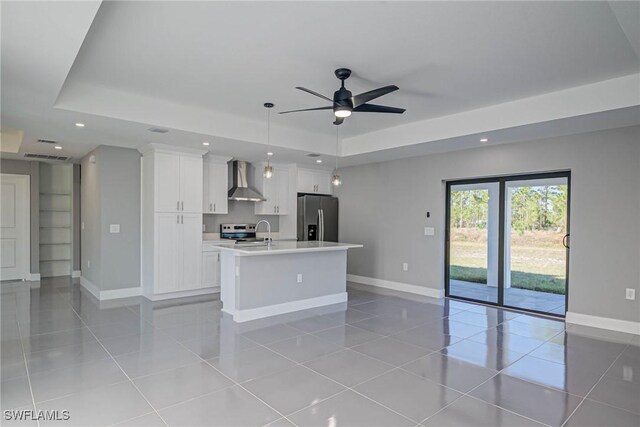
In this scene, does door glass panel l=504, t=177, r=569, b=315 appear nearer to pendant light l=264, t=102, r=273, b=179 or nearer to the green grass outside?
the green grass outside

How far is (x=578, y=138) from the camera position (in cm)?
470

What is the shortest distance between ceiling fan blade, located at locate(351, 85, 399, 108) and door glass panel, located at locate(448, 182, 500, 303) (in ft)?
10.7

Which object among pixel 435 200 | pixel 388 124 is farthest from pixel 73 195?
pixel 435 200

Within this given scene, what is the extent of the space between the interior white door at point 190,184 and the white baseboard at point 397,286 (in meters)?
3.39

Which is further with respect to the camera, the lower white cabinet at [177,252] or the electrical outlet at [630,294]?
the lower white cabinet at [177,252]

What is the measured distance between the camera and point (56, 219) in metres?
7.93

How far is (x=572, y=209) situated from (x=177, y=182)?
5.66 m

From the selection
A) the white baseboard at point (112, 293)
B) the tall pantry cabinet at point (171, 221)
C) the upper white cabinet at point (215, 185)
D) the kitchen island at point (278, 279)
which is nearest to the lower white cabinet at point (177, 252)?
the tall pantry cabinet at point (171, 221)

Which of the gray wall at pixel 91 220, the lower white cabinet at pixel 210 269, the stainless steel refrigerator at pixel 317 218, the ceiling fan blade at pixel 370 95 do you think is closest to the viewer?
the ceiling fan blade at pixel 370 95

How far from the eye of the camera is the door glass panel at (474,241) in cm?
569

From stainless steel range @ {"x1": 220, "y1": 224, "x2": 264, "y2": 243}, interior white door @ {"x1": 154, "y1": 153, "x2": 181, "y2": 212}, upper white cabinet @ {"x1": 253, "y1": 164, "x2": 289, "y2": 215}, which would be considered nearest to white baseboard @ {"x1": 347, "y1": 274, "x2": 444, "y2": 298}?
upper white cabinet @ {"x1": 253, "y1": 164, "x2": 289, "y2": 215}

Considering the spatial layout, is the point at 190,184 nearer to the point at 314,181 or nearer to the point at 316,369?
the point at 314,181

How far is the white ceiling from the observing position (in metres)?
2.46

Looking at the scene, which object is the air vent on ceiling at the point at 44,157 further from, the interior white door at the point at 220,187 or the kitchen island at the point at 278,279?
the kitchen island at the point at 278,279
